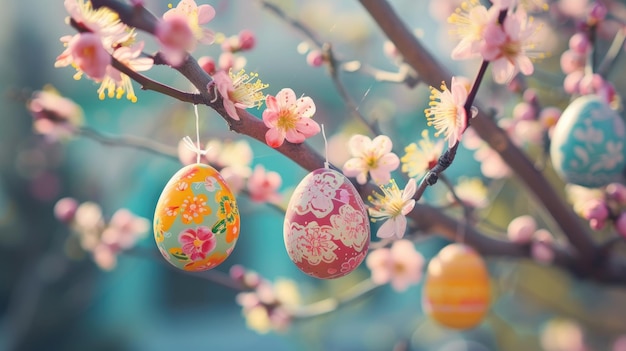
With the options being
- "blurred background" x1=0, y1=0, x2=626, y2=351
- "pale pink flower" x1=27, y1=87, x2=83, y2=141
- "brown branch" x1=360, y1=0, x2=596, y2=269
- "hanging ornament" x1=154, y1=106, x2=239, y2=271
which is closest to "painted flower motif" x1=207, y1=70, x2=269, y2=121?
"hanging ornament" x1=154, y1=106, x2=239, y2=271

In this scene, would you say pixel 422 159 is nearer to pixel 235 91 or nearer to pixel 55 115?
pixel 235 91

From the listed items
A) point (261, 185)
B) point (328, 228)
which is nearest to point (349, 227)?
point (328, 228)

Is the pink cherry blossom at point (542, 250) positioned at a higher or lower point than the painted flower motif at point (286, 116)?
lower

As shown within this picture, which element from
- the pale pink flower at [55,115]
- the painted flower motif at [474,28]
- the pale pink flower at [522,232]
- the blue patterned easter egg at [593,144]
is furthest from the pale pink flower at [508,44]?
the pale pink flower at [55,115]

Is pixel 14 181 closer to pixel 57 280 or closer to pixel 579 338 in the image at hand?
pixel 57 280

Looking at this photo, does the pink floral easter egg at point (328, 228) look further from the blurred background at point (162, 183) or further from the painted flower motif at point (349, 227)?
the blurred background at point (162, 183)
